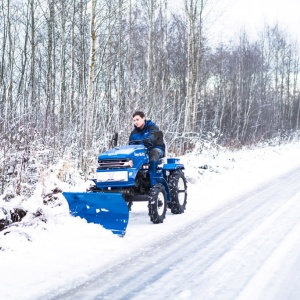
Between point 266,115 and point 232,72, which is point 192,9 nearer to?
point 232,72

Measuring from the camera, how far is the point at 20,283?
3797 millimetres

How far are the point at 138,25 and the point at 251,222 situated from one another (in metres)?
21.8

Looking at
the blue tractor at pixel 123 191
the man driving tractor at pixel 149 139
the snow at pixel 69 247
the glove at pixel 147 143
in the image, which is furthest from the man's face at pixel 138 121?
the snow at pixel 69 247

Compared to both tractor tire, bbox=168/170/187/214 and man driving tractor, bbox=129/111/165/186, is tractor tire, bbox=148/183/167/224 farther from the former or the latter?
tractor tire, bbox=168/170/187/214

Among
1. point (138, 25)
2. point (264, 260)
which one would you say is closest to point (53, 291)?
point (264, 260)

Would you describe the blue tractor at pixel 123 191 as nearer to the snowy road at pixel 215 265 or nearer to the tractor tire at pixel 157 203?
the tractor tire at pixel 157 203

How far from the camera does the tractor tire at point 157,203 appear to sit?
6.27m

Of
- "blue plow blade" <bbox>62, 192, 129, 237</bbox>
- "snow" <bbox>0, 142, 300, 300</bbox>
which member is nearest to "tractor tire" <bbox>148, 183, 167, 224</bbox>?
"snow" <bbox>0, 142, 300, 300</bbox>

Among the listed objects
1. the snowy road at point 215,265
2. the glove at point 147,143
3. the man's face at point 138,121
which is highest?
the man's face at point 138,121

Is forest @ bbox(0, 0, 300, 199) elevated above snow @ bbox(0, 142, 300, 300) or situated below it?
above

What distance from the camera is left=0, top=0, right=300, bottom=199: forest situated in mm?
8680

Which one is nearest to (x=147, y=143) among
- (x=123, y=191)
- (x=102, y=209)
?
(x=123, y=191)

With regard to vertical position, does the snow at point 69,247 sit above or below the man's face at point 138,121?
below

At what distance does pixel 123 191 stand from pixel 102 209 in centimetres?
59
